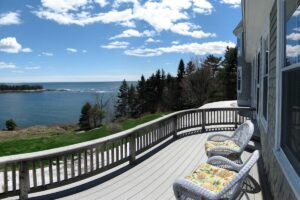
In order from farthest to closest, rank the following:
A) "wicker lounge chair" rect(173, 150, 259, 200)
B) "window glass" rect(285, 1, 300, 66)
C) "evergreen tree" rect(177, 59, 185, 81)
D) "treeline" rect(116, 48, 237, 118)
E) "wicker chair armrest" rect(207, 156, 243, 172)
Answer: "evergreen tree" rect(177, 59, 185, 81) → "treeline" rect(116, 48, 237, 118) → "wicker chair armrest" rect(207, 156, 243, 172) → "wicker lounge chair" rect(173, 150, 259, 200) → "window glass" rect(285, 1, 300, 66)

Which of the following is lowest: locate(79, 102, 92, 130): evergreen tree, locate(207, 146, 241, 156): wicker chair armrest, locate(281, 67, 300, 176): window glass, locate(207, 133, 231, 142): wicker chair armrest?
locate(79, 102, 92, 130): evergreen tree

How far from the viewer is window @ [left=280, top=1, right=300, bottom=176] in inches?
88.4

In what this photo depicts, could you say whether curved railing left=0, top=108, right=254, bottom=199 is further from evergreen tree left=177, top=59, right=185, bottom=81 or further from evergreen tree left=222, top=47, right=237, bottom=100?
evergreen tree left=177, top=59, right=185, bottom=81

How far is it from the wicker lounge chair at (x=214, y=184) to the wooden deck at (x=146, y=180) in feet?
2.87

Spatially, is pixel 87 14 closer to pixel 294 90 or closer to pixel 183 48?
pixel 294 90

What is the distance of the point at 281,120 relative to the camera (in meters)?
Answer: 3.00

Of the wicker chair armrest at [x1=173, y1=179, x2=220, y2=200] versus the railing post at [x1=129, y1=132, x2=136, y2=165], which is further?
the railing post at [x1=129, y1=132, x2=136, y2=165]

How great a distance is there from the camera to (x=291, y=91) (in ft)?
8.35

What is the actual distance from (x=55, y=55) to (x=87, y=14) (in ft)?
194

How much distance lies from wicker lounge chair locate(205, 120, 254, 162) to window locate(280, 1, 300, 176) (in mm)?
1820

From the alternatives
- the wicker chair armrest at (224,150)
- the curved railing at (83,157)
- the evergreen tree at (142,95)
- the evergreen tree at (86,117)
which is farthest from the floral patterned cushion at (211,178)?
the evergreen tree at (142,95)

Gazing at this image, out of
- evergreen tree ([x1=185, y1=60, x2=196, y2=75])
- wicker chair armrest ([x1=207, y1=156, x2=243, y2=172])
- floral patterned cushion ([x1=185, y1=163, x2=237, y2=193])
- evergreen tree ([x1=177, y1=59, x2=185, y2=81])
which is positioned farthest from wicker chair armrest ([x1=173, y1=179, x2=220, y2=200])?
evergreen tree ([x1=177, y1=59, x2=185, y2=81])

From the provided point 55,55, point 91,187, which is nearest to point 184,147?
point 91,187

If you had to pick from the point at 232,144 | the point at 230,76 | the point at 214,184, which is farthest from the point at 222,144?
the point at 230,76
